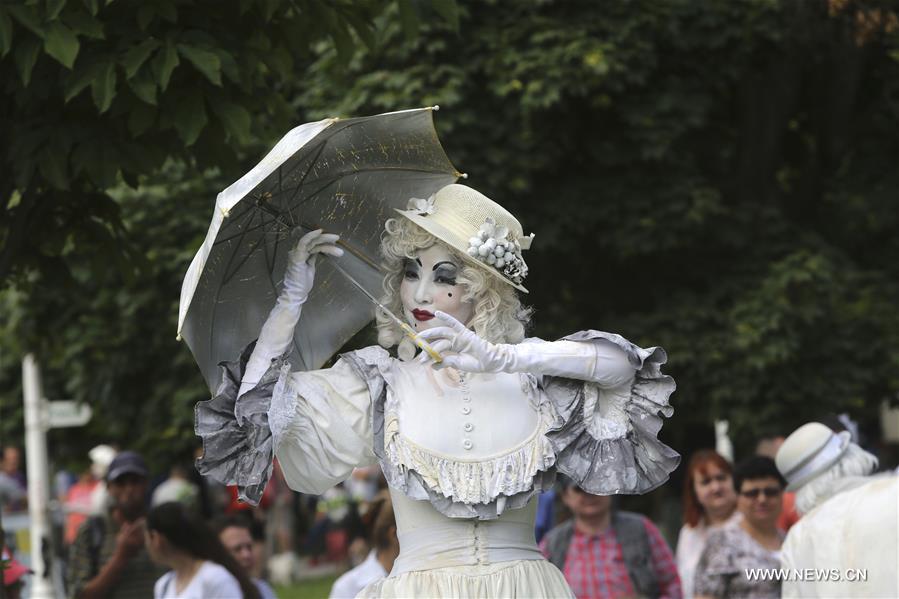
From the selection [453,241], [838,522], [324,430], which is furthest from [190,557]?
[838,522]

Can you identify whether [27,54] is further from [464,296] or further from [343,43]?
[464,296]

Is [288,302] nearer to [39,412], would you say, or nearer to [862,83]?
[862,83]

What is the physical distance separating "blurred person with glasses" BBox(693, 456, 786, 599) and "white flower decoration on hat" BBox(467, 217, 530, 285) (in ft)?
8.71

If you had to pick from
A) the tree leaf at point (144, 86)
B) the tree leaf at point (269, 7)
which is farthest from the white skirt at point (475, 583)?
the tree leaf at point (269, 7)

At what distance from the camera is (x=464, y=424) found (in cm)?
445

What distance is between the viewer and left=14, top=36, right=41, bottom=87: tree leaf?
495 cm

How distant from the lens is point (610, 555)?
7.05 meters

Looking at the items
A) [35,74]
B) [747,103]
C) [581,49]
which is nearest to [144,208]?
[581,49]

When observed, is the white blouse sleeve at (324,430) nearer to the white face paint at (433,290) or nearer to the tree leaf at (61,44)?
the white face paint at (433,290)

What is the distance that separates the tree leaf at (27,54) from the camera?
16.2 ft

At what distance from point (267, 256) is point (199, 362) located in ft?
1.24

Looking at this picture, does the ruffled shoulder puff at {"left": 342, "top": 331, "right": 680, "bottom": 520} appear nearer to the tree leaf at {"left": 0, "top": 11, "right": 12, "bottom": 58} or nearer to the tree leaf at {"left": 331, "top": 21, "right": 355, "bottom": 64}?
the tree leaf at {"left": 0, "top": 11, "right": 12, "bottom": 58}

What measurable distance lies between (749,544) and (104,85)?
3.54 metres

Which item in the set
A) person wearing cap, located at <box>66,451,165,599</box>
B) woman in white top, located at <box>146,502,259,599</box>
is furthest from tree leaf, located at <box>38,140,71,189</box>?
person wearing cap, located at <box>66,451,165,599</box>
